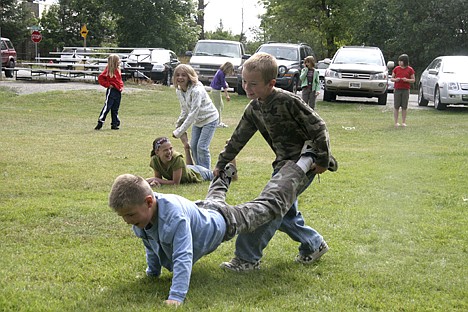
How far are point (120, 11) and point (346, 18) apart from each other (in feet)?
53.5

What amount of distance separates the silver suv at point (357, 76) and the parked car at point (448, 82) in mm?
1681

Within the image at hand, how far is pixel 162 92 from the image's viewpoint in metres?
27.5

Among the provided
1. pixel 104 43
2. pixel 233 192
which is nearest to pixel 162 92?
pixel 233 192

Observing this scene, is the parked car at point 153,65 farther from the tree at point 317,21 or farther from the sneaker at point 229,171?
the sneaker at point 229,171

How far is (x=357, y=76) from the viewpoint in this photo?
2394 cm

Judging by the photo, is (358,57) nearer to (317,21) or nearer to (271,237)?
(271,237)

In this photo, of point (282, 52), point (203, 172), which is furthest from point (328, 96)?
point (203, 172)

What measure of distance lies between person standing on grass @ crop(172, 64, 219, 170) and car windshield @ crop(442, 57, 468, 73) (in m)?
13.9

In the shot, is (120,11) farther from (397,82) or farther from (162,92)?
(397,82)

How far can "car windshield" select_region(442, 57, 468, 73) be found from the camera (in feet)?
70.8

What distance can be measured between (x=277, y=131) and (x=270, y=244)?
117 cm

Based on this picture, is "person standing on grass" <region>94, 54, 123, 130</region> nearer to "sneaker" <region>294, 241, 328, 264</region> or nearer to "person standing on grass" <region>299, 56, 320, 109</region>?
"person standing on grass" <region>299, 56, 320, 109</region>

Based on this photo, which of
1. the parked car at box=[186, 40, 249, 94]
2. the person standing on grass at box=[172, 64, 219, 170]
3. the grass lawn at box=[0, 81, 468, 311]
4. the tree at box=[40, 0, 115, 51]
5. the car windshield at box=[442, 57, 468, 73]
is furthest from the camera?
the tree at box=[40, 0, 115, 51]

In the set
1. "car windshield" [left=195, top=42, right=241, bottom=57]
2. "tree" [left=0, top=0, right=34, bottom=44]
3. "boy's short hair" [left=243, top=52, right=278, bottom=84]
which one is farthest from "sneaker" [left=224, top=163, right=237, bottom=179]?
"tree" [left=0, top=0, right=34, bottom=44]
